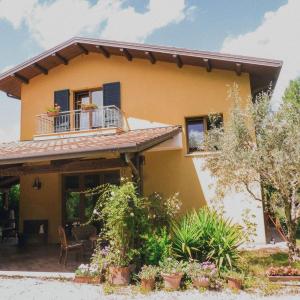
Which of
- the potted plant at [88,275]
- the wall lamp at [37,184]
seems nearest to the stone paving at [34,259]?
the potted plant at [88,275]

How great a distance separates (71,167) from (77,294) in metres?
3.59

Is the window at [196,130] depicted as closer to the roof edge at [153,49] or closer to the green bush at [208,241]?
the roof edge at [153,49]

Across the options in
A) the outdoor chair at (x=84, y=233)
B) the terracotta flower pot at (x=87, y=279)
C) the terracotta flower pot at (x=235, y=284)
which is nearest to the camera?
the terracotta flower pot at (x=235, y=284)

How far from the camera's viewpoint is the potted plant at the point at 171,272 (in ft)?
21.3

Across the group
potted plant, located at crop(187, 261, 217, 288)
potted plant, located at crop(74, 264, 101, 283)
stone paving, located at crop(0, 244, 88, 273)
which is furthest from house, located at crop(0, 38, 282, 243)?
potted plant, located at crop(187, 261, 217, 288)

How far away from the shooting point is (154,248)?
7.37 meters

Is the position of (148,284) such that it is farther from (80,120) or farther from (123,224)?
(80,120)

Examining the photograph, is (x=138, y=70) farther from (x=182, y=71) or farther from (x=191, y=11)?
(x=191, y=11)

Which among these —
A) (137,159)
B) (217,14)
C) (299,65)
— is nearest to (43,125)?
(137,159)

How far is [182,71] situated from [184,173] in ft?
13.2

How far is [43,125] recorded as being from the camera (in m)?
14.5

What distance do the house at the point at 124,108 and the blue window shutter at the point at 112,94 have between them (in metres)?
0.04

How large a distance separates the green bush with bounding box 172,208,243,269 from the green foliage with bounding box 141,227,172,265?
1.19 ft

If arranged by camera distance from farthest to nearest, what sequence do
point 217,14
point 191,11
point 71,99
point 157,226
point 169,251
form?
point 71,99 < point 191,11 < point 217,14 < point 157,226 < point 169,251
